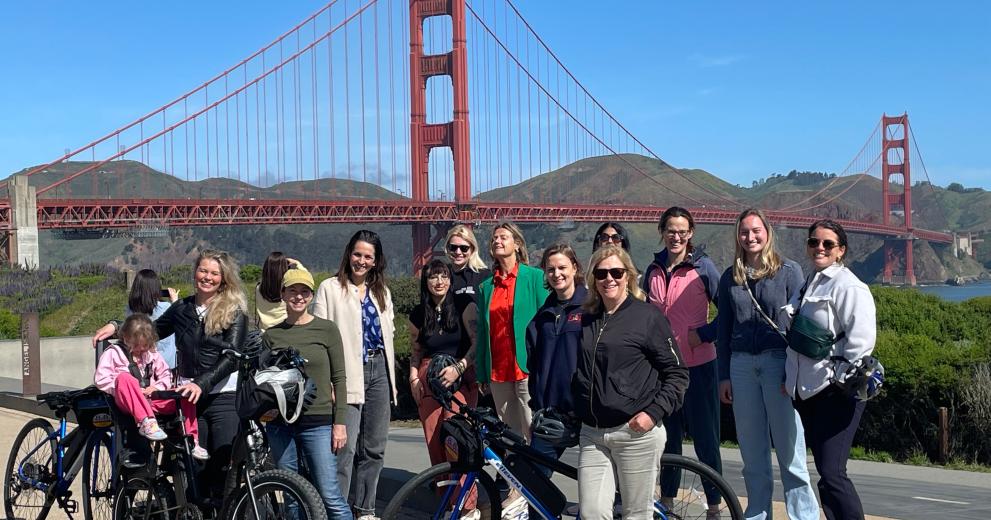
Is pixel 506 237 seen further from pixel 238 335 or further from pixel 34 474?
pixel 34 474

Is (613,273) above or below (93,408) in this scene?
above

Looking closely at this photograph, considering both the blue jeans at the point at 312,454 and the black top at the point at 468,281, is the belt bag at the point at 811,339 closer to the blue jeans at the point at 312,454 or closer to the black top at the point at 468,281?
the black top at the point at 468,281

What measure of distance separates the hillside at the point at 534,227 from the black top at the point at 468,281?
4898 centimetres

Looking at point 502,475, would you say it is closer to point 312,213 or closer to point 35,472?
point 35,472

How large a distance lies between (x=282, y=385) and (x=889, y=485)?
12.4ft

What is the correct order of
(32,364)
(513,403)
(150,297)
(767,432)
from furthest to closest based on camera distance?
(32,364)
(150,297)
(513,403)
(767,432)

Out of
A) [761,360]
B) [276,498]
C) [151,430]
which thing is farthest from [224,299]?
→ [761,360]

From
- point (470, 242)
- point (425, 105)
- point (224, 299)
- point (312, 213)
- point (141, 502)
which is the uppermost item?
point (425, 105)

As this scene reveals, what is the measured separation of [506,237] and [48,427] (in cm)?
241

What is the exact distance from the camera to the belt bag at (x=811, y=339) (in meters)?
4.54

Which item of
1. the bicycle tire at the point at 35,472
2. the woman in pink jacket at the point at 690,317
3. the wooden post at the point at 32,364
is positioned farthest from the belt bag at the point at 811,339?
the wooden post at the point at 32,364

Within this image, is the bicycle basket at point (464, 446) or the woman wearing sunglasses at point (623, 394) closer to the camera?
the woman wearing sunglasses at point (623, 394)

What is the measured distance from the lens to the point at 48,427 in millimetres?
5820

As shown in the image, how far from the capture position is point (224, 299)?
5.42 meters
